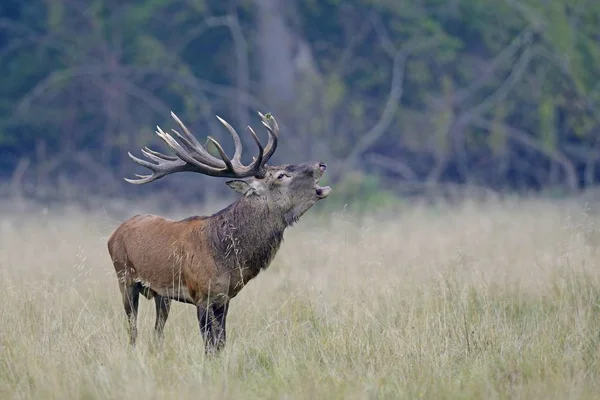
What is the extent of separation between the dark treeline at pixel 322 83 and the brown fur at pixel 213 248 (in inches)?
482

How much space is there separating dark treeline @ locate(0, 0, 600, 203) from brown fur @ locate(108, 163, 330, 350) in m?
12.2

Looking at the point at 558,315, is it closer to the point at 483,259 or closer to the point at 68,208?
the point at 483,259

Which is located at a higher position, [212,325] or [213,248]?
[213,248]

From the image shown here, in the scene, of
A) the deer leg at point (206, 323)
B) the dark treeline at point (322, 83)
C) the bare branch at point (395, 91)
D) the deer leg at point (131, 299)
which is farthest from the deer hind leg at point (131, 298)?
the bare branch at point (395, 91)

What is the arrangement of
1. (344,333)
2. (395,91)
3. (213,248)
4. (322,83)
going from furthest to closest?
1. (322,83)
2. (395,91)
3. (213,248)
4. (344,333)

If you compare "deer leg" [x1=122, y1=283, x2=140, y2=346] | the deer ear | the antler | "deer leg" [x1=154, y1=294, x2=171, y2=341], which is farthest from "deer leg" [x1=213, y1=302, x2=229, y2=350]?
the antler

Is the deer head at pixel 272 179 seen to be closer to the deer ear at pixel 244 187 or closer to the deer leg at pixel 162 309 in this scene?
the deer ear at pixel 244 187

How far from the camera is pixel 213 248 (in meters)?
7.10

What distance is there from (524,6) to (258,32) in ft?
18.5

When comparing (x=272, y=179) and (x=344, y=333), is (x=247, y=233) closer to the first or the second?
(x=272, y=179)

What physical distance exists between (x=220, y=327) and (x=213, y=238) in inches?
26.5

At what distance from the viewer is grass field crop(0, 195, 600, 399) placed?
5684 mm

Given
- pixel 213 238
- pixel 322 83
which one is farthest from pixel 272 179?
pixel 322 83

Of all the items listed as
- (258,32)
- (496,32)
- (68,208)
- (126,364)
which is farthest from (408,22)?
(126,364)
